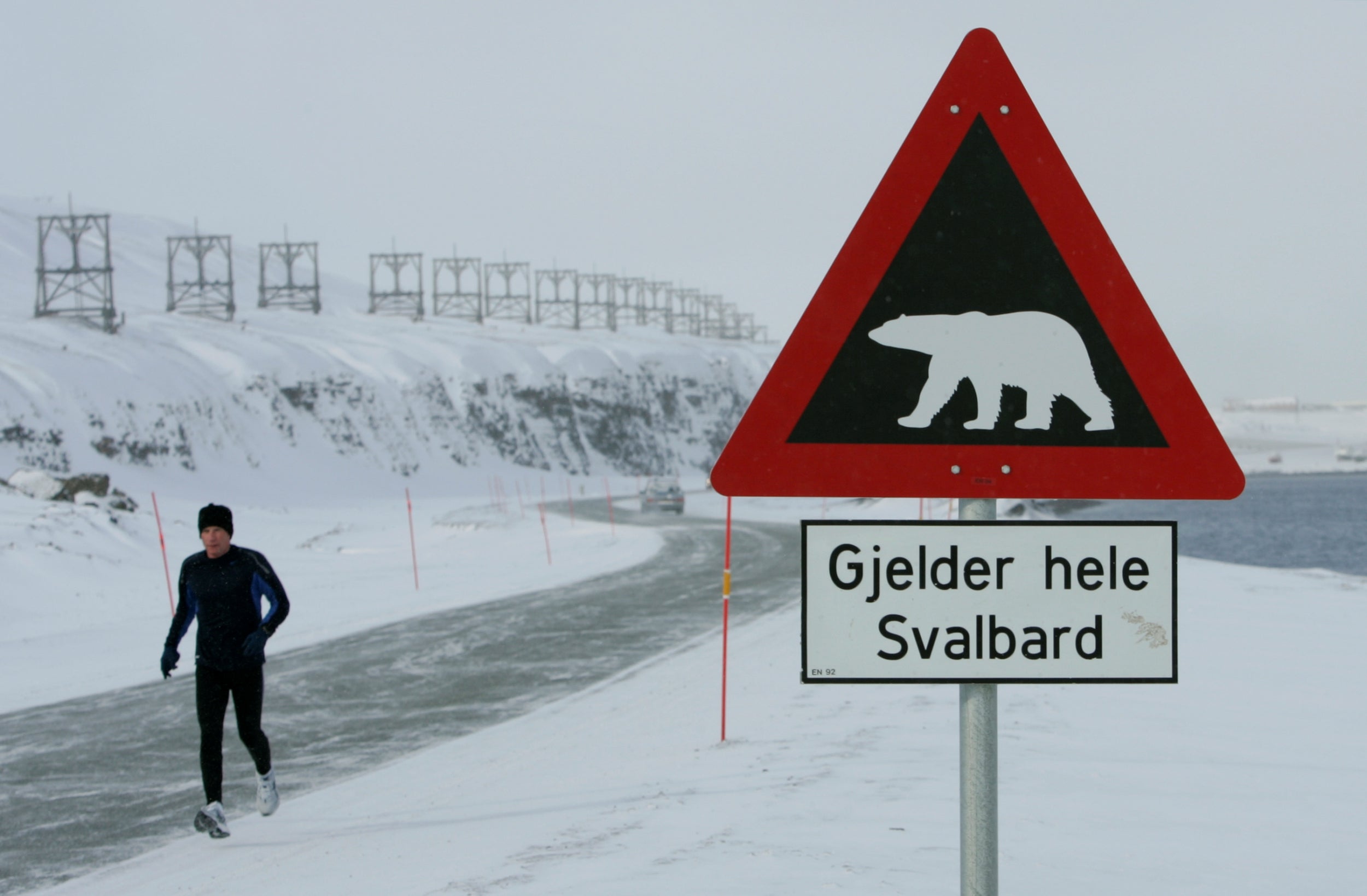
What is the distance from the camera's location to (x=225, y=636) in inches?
284

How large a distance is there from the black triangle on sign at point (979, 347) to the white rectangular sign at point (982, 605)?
186 mm

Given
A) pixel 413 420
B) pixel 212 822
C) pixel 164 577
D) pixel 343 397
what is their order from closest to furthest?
pixel 212 822, pixel 164 577, pixel 343 397, pixel 413 420

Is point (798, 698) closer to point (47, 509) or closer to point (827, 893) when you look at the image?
point (827, 893)

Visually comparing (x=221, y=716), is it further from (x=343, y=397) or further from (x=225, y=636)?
(x=343, y=397)

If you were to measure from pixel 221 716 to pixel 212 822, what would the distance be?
0.60 meters

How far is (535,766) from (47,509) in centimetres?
2258

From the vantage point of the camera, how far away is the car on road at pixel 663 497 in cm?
4925

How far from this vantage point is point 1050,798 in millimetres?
6168

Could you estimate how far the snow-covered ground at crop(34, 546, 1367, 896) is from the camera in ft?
16.5

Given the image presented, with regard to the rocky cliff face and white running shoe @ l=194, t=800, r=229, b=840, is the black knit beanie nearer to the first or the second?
white running shoe @ l=194, t=800, r=229, b=840

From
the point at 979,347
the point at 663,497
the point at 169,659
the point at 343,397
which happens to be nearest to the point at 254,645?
the point at 169,659

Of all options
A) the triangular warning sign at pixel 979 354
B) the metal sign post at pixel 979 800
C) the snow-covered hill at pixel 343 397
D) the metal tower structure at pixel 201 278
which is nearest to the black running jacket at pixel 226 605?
the triangular warning sign at pixel 979 354

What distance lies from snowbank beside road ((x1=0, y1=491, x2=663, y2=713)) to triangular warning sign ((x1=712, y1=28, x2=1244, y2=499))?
11.3m

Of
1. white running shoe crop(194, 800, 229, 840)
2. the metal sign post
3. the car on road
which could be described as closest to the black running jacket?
white running shoe crop(194, 800, 229, 840)
